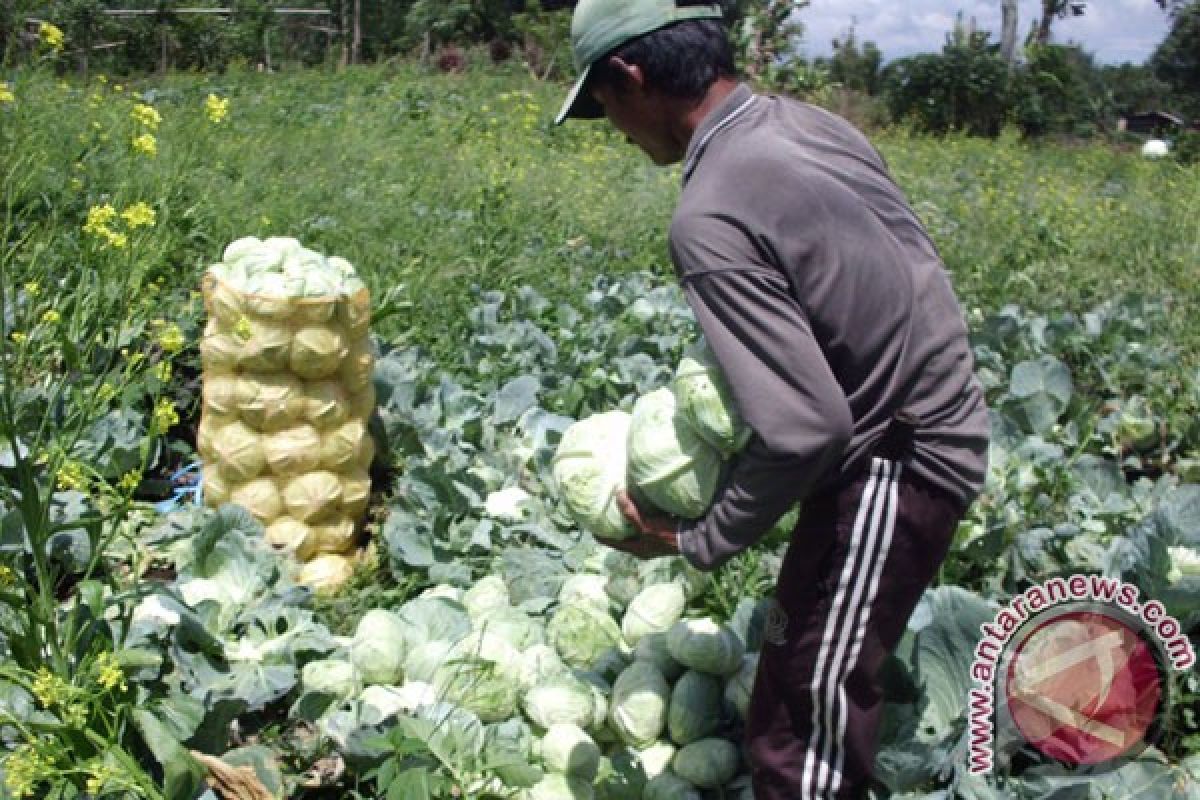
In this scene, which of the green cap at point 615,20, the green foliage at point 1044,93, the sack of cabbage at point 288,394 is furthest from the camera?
the green foliage at point 1044,93

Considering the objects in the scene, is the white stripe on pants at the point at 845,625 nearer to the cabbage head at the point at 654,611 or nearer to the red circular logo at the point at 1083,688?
the red circular logo at the point at 1083,688

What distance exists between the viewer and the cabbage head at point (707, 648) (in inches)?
104

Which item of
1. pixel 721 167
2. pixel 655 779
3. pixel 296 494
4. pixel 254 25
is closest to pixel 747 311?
pixel 721 167

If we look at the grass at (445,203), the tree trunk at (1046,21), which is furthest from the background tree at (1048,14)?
the grass at (445,203)

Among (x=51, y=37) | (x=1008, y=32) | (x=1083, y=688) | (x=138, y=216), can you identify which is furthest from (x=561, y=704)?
(x=1008, y=32)

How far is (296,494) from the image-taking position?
361cm

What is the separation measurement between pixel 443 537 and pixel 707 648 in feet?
4.08

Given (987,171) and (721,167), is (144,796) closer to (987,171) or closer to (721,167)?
(721,167)

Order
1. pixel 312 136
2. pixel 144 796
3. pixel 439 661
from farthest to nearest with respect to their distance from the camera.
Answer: pixel 312 136, pixel 439 661, pixel 144 796

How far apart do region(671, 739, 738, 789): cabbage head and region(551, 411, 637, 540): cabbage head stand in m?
0.66

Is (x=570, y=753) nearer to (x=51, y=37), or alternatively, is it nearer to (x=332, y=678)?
(x=332, y=678)

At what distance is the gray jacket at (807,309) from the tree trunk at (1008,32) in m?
Answer: 24.0

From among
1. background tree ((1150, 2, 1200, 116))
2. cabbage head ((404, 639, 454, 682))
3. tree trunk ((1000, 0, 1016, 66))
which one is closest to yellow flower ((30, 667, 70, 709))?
cabbage head ((404, 639, 454, 682))

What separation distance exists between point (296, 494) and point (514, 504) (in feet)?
2.45
